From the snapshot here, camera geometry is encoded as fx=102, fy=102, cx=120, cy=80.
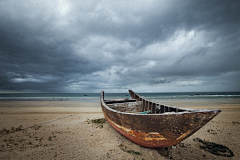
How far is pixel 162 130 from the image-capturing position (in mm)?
2676

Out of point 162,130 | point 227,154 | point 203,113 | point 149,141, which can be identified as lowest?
point 227,154

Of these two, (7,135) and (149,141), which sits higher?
(149,141)

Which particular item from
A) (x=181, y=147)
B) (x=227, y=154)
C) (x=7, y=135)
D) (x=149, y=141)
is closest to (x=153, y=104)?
(x=181, y=147)

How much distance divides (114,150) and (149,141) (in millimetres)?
1267

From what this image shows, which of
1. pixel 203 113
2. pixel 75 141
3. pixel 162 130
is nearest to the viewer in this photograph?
pixel 203 113

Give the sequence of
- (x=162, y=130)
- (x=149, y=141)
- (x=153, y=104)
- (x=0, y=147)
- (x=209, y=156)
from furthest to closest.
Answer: (x=153, y=104)
(x=0, y=147)
(x=209, y=156)
(x=149, y=141)
(x=162, y=130)

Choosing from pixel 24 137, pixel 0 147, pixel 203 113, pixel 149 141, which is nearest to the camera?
pixel 203 113

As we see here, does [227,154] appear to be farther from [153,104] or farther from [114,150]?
[114,150]

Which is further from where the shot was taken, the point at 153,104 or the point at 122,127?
the point at 153,104

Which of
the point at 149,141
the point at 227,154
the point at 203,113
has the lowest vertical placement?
the point at 227,154

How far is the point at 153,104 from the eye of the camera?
210 inches

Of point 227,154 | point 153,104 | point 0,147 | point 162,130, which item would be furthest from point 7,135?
point 227,154

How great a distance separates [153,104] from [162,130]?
2739mm

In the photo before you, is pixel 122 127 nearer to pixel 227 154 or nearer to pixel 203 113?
pixel 203 113
